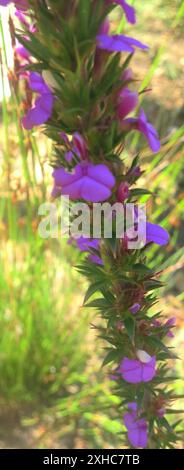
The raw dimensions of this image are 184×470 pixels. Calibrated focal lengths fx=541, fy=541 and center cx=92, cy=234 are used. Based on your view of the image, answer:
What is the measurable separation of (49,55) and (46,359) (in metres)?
1.22

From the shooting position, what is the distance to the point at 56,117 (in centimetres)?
63

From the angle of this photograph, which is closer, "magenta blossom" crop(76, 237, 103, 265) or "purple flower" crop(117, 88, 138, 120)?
"purple flower" crop(117, 88, 138, 120)

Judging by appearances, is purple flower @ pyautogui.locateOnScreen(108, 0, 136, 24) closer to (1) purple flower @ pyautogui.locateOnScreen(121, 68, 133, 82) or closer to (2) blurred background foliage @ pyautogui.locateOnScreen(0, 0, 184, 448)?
(1) purple flower @ pyautogui.locateOnScreen(121, 68, 133, 82)

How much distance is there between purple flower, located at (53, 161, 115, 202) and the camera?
558 mm

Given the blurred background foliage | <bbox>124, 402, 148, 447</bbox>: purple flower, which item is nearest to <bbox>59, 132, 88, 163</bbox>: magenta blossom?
<bbox>124, 402, 148, 447</bbox>: purple flower

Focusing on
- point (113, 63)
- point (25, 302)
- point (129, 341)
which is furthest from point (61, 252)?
point (113, 63)

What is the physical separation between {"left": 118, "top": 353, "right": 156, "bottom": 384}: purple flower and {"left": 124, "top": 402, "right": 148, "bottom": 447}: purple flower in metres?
0.16

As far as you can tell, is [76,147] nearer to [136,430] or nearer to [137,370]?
[137,370]

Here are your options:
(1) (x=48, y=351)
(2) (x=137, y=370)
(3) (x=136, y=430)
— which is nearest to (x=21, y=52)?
(2) (x=137, y=370)

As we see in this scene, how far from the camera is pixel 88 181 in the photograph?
1.84 feet

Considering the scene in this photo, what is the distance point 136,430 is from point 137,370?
0.67 ft

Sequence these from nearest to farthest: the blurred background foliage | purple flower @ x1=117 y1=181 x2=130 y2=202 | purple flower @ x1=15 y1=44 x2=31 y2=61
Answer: purple flower @ x1=117 y1=181 x2=130 y2=202 → purple flower @ x1=15 y1=44 x2=31 y2=61 → the blurred background foliage

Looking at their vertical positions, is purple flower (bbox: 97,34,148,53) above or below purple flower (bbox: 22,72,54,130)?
above
